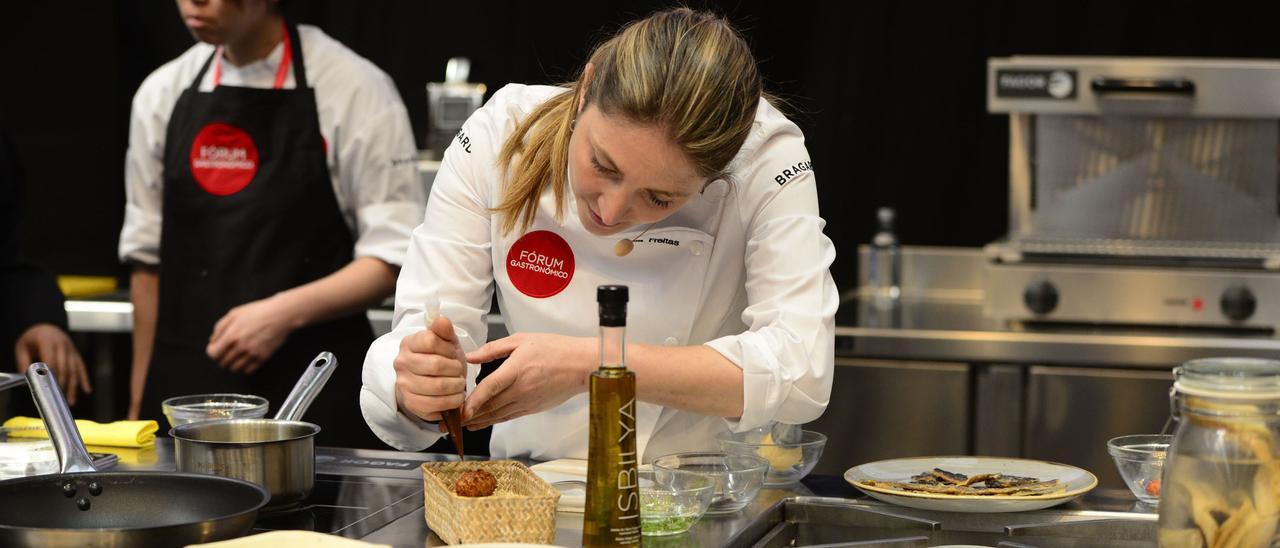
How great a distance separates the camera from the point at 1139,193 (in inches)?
139

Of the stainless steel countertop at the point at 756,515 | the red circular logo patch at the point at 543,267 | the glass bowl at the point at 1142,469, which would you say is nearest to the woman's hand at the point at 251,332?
the stainless steel countertop at the point at 756,515

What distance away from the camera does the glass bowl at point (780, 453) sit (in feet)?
5.74

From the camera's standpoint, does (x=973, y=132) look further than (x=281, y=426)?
Yes

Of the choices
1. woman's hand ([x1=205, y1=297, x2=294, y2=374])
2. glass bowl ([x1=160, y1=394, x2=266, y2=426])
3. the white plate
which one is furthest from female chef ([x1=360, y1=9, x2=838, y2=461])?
woman's hand ([x1=205, y1=297, x2=294, y2=374])

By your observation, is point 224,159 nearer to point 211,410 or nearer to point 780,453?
point 211,410

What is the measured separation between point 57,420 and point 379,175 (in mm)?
1230

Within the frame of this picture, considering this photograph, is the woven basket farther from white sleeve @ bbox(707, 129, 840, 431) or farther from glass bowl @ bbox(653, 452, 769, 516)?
white sleeve @ bbox(707, 129, 840, 431)

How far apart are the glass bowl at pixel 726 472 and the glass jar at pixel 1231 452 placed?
47 cm

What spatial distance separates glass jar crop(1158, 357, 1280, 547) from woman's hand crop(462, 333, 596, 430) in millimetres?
633

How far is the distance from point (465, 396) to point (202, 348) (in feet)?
4.61

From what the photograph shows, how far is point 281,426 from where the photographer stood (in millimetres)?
1698

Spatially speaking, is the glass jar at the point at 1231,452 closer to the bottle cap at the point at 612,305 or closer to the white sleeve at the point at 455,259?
the bottle cap at the point at 612,305

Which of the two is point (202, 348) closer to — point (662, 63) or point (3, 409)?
point (3, 409)

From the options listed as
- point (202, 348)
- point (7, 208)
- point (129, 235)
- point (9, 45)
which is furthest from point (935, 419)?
point (9, 45)
